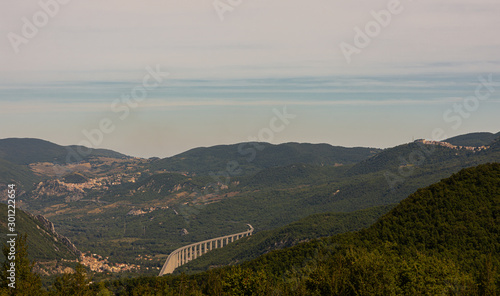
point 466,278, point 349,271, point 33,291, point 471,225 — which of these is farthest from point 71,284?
point 471,225

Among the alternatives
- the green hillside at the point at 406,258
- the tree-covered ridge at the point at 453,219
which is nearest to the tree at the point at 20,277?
the green hillside at the point at 406,258

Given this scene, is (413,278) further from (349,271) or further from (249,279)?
(249,279)

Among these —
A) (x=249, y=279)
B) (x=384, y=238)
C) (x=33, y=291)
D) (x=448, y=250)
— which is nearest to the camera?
(x=249, y=279)

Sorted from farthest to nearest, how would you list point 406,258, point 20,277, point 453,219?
point 453,219
point 406,258
point 20,277

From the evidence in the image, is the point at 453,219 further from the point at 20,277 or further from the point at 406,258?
the point at 20,277

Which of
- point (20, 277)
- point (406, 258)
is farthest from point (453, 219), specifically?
point (20, 277)

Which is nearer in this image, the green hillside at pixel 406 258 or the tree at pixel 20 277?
the green hillside at pixel 406 258

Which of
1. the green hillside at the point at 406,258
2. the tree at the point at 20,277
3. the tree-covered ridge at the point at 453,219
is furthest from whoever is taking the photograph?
the tree-covered ridge at the point at 453,219

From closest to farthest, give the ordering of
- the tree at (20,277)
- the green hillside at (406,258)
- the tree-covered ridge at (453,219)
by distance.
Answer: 1. the green hillside at (406,258)
2. the tree at (20,277)
3. the tree-covered ridge at (453,219)

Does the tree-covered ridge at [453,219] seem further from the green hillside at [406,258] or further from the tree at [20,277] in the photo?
the tree at [20,277]
